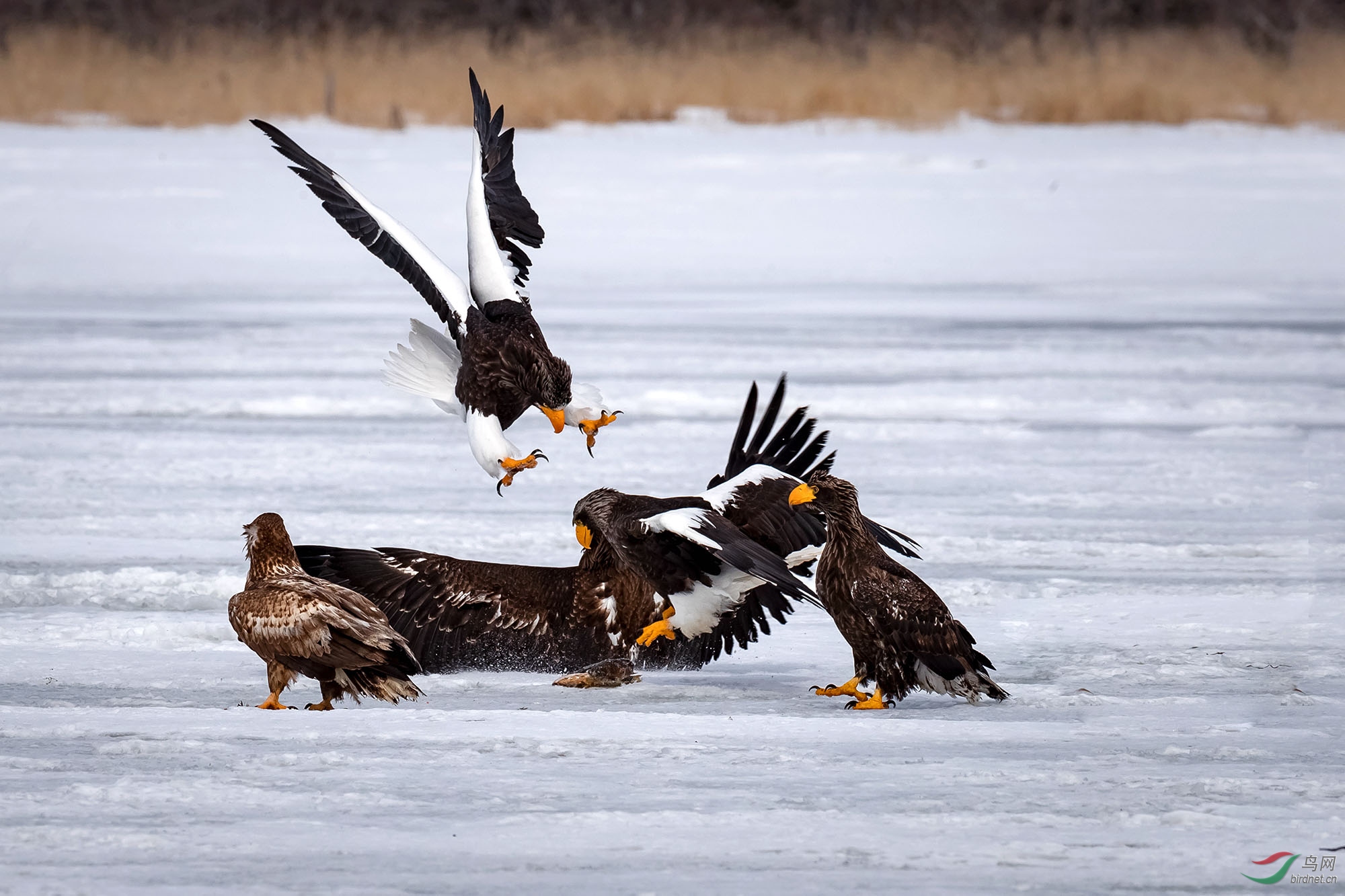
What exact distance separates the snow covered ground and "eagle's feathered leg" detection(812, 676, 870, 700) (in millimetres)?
99

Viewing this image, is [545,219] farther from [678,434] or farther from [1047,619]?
[1047,619]

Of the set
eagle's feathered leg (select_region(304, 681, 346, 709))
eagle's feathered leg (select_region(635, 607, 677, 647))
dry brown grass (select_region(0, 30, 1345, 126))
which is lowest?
eagle's feathered leg (select_region(304, 681, 346, 709))

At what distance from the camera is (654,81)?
19.6m

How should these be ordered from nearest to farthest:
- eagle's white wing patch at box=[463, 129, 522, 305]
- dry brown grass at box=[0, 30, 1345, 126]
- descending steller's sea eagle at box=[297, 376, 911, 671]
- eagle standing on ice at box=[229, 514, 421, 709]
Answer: eagle standing on ice at box=[229, 514, 421, 709] → descending steller's sea eagle at box=[297, 376, 911, 671] → eagle's white wing patch at box=[463, 129, 522, 305] → dry brown grass at box=[0, 30, 1345, 126]

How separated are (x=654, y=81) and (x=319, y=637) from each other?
16.3 metres

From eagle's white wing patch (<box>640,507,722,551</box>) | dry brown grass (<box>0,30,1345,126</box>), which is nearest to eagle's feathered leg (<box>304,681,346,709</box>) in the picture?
eagle's white wing patch (<box>640,507,722,551</box>)

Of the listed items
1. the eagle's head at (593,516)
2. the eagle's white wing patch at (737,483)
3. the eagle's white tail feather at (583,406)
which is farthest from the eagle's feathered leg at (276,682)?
the eagle's white tail feather at (583,406)

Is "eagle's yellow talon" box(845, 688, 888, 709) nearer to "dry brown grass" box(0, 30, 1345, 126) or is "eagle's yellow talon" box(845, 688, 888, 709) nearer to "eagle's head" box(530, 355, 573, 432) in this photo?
"eagle's head" box(530, 355, 573, 432)

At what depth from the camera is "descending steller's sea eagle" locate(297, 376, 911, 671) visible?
4.48 metres

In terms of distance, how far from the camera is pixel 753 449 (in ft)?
16.2

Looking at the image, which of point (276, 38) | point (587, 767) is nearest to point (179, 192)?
point (276, 38)

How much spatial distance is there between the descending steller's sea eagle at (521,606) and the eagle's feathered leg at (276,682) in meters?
0.45

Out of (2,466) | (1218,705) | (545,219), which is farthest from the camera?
(545,219)

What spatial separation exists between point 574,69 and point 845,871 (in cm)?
1796
